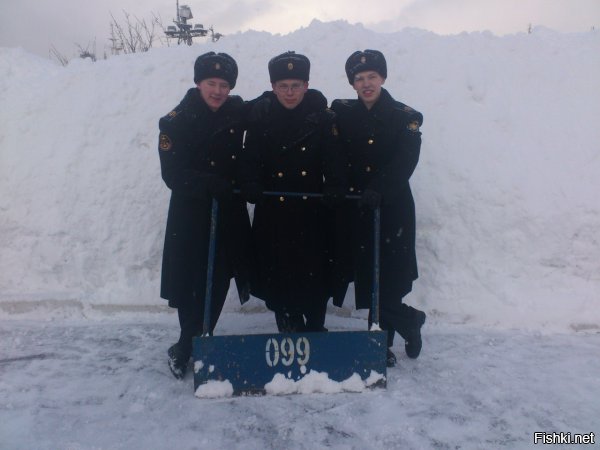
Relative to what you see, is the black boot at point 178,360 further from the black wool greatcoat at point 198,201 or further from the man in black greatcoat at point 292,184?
the man in black greatcoat at point 292,184

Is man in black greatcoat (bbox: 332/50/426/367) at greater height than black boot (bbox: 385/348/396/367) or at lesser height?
greater

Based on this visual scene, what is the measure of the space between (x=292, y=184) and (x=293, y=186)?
2 centimetres

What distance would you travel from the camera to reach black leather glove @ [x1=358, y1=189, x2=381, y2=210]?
3229 mm

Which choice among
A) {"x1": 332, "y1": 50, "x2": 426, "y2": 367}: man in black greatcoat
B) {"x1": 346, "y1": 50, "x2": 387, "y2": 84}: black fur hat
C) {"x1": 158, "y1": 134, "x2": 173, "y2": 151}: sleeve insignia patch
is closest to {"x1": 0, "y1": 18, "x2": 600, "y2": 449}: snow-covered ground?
{"x1": 332, "y1": 50, "x2": 426, "y2": 367}: man in black greatcoat

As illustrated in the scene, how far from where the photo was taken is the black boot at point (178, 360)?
331 centimetres

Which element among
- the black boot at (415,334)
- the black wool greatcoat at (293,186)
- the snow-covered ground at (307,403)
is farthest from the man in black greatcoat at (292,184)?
the snow-covered ground at (307,403)

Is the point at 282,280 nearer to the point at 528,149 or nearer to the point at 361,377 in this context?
the point at 361,377

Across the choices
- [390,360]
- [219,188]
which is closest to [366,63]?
[219,188]

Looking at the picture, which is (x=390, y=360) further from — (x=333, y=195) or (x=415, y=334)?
(x=333, y=195)

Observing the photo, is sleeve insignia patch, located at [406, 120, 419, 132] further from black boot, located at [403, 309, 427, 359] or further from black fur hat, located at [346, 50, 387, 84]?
black boot, located at [403, 309, 427, 359]

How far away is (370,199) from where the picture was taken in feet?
10.6

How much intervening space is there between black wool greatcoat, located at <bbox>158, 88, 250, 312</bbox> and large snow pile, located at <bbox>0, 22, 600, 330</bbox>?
1269 mm

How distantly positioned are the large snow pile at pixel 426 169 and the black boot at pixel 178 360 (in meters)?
1.27

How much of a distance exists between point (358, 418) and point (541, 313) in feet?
7.47
